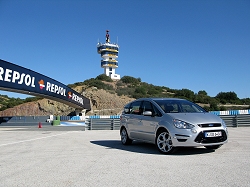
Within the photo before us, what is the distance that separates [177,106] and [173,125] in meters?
1.18

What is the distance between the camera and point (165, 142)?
25.0 feet

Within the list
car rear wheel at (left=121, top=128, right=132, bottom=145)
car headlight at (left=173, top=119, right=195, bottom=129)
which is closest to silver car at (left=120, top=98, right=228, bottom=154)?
car headlight at (left=173, top=119, right=195, bottom=129)

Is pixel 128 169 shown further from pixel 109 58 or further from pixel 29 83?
pixel 109 58

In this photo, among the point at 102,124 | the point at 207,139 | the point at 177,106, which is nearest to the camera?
the point at 207,139

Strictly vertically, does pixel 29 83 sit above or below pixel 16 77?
below

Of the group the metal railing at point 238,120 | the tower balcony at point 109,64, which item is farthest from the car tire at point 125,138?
the tower balcony at point 109,64

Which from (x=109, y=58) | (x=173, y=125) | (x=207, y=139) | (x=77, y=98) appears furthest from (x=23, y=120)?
(x=109, y=58)

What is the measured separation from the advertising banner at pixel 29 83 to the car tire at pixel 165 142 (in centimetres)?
1761

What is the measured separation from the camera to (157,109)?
27.2 feet

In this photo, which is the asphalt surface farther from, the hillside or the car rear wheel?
the hillside

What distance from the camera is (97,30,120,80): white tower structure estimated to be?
293ft

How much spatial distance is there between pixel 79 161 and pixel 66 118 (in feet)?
95.7

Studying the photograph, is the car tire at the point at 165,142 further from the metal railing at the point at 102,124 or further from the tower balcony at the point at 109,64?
the tower balcony at the point at 109,64

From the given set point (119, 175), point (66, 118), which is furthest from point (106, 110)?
point (119, 175)
